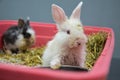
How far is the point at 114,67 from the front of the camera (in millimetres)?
1609

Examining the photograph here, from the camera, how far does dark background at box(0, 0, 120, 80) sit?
5.34 feet

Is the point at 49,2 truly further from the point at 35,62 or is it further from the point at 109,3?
the point at 35,62

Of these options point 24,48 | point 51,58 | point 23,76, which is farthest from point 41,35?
point 23,76

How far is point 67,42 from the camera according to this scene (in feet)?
2.38

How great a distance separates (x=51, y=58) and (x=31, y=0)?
39.0 inches

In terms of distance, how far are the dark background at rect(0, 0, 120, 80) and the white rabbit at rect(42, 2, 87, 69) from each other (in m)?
0.83

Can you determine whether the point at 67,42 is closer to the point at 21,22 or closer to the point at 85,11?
the point at 21,22

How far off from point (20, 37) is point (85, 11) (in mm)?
637

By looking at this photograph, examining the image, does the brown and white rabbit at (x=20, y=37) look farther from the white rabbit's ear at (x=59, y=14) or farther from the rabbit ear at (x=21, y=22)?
the white rabbit's ear at (x=59, y=14)

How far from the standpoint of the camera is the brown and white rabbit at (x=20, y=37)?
1159 mm

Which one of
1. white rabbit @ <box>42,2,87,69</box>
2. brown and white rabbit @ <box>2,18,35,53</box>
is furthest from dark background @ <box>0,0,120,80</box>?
white rabbit @ <box>42,2,87,69</box>

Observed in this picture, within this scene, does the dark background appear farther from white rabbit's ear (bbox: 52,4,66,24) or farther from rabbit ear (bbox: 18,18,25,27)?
white rabbit's ear (bbox: 52,4,66,24)

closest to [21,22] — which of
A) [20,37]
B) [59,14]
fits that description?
[20,37]

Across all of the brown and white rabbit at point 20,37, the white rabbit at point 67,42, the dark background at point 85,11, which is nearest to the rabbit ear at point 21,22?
the brown and white rabbit at point 20,37
